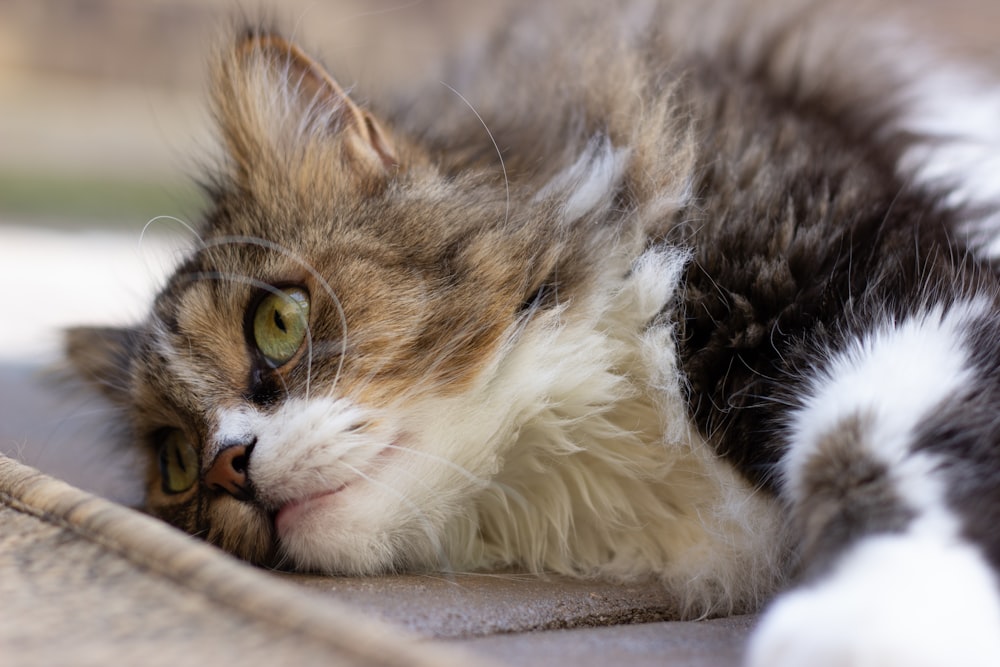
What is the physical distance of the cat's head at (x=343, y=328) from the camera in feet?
4.47

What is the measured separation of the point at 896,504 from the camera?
1059mm

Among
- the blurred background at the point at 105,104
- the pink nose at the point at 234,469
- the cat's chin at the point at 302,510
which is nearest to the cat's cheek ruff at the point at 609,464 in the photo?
the cat's chin at the point at 302,510

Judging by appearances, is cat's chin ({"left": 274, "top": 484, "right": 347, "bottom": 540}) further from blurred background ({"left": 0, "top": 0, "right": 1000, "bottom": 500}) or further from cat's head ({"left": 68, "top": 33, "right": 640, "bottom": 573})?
blurred background ({"left": 0, "top": 0, "right": 1000, "bottom": 500})

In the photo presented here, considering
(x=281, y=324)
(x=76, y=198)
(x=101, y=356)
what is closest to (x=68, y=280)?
(x=76, y=198)

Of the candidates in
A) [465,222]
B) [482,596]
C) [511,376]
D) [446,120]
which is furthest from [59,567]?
[446,120]

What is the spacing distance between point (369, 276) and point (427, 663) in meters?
0.77

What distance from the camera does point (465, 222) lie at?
1530 mm

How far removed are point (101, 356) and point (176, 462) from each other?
0.42 m

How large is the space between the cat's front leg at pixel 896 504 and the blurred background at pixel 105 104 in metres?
1.47

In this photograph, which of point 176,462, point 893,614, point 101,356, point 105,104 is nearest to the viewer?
point 893,614

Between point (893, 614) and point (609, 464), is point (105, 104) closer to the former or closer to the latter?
point (609, 464)

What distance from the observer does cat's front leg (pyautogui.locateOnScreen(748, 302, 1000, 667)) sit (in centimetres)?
92

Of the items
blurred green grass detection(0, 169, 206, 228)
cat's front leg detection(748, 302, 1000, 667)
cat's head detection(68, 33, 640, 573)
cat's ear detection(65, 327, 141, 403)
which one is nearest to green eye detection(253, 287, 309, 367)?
cat's head detection(68, 33, 640, 573)

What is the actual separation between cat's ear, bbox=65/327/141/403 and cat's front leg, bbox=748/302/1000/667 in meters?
1.25
